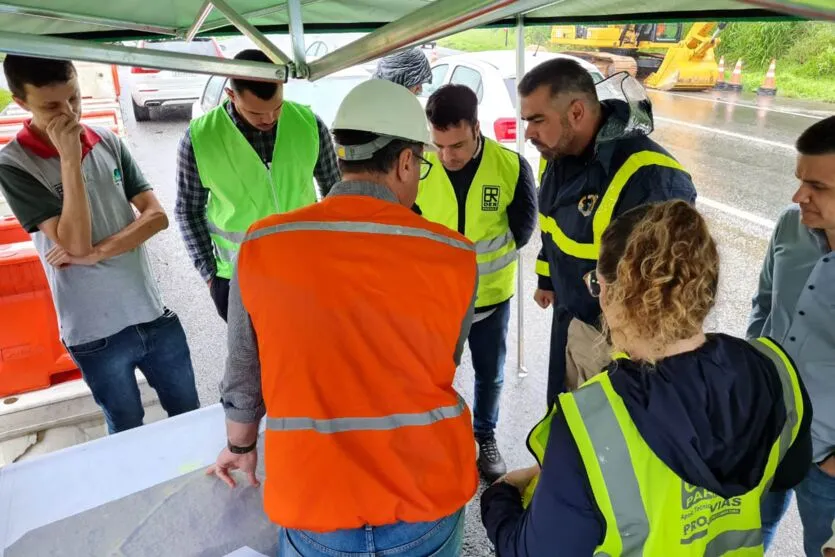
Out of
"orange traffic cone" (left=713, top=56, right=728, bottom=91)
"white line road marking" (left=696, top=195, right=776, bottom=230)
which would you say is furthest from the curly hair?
"orange traffic cone" (left=713, top=56, right=728, bottom=91)

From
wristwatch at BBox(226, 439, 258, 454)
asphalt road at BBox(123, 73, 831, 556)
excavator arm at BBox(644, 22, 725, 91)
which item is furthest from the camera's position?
excavator arm at BBox(644, 22, 725, 91)

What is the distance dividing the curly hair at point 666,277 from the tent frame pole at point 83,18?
164 centimetres

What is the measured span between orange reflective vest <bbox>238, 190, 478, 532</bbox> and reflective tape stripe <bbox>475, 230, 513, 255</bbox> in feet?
4.45

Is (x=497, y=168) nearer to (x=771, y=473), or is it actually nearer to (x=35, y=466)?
(x=771, y=473)

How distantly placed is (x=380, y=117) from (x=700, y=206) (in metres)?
6.01

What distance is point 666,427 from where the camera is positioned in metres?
0.96

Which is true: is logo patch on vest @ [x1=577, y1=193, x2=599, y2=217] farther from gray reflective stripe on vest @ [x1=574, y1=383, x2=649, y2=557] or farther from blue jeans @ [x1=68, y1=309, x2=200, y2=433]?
blue jeans @ [x1=68, y1=309, x2=200, y2=433]

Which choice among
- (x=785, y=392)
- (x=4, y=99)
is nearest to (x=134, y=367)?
(x=785, y=392)

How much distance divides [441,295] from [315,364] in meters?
0.28

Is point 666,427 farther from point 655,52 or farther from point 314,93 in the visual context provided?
point 655,52

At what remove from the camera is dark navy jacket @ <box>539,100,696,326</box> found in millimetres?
1948

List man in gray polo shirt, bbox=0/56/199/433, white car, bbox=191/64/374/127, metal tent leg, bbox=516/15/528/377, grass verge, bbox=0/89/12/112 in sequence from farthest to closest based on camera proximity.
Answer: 1. grass verge, bbox=0/89/12/112
2. white car, bbox=191/64/374/127
3. metal tent leg, bbox=516/15/528/377
4. man in gray polo shirt, bbox=0/56/199/433

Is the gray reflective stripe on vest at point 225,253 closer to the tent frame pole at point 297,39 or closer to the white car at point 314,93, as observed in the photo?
the tent frame pole at point 297,39

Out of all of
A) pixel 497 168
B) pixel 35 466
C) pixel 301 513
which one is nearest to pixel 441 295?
pixel 301 513
